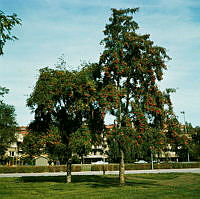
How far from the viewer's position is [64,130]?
98.6ft

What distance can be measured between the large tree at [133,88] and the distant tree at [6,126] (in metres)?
51.6

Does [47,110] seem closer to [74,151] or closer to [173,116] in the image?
[74,151]

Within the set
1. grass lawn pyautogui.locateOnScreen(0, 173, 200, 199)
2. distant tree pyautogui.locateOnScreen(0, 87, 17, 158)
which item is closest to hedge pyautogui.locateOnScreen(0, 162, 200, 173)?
distant tree pyautogui.locateOnScreen(0, 87, 17, 158)

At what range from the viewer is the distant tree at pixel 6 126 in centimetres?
7100

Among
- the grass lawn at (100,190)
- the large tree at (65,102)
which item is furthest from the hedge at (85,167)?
Answer: the grass lawn at (100,190)

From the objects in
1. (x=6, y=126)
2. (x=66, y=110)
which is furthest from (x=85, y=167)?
(x=66, y=110)

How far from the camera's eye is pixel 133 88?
25672 mm

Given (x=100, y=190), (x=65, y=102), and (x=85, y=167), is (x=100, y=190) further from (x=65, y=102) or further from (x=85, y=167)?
(x=85, y=167)

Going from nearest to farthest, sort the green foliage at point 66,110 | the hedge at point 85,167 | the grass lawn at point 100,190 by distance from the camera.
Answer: the grass lawn at point 100,190
the green foliage at point 66,110
the hedge at point 85,167

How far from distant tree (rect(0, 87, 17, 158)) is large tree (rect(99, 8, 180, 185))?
51.6 m

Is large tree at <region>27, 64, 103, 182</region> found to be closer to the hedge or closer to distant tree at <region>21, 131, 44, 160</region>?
distant tree at <region>21, 131, 44, 160</region>

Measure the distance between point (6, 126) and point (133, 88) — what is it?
56.0m

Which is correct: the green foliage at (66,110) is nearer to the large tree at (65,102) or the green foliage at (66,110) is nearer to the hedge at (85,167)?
the large tree at (65,102)

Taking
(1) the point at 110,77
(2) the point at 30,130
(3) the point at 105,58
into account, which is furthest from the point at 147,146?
(2) the point at 30,130
